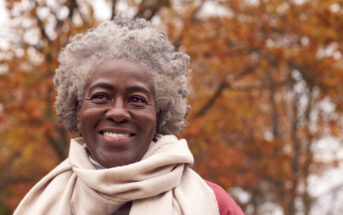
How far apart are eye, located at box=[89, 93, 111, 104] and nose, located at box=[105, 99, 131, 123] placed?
0.15 ft

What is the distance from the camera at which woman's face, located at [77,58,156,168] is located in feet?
7.76

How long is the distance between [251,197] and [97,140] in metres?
17.7

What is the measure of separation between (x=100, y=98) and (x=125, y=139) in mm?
240

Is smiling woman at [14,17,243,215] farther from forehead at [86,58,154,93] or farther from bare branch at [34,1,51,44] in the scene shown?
bare branch at [34,1,51,44]

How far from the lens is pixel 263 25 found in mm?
9016

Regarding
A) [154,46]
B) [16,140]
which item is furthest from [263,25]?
[154,46]

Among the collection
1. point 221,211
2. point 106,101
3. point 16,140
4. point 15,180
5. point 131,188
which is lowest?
point 15,180

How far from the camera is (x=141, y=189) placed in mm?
2268

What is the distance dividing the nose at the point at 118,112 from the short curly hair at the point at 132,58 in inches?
8.6

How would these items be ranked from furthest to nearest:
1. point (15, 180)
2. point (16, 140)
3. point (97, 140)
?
point (15, 180)
point (16, 140)
point (97, 140)

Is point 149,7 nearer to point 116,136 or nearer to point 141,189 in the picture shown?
point 116,136

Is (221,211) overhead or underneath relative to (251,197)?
overhead

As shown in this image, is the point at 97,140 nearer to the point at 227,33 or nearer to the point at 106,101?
the point at 106,101

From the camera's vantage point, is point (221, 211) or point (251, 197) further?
point (251, 197)
